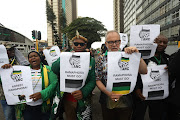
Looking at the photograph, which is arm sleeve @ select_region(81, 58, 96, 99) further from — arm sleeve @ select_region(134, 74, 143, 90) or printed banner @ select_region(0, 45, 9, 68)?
printed banner @ select_region(0, 45, 9, 68)

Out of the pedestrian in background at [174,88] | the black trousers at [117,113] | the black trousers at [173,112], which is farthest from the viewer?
the black trousers at [173,112]

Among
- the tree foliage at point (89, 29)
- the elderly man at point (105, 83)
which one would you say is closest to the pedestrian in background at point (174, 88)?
the elderly man at point (105, 83)

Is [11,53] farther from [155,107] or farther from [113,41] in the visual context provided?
[155,107]

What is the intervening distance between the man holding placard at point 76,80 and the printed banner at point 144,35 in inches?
31.2

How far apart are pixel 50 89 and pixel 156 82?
5.30 feet

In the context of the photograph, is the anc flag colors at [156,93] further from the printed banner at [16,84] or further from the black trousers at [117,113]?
the printed banner at [16,84]

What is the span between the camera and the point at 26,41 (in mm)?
49656

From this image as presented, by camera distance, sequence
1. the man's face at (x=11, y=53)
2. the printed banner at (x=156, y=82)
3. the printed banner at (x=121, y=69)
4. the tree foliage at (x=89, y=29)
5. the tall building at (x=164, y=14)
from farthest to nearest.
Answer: the tree foliage at (x=89, y=29), the tall building at (x=164, y=14), the man's face at (x=11, y=53), the printed banner at (x=156, y=82), the printed banner at (x=121, y=69)

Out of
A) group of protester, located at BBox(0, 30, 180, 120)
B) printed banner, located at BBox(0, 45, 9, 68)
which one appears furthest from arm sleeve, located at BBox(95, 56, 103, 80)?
printed banner, located at BBox(0, 45, 9, 68)

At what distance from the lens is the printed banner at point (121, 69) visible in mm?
1373

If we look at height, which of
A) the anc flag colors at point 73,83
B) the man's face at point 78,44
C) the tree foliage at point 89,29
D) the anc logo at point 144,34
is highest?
the tree foliage at point 89,29

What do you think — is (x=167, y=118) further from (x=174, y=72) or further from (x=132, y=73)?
(x=132, y=73)

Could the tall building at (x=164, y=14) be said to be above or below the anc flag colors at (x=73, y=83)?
above

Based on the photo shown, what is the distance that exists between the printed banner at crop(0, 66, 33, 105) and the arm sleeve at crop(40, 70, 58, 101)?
0.62 ft
